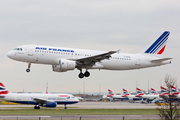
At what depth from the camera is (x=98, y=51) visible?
51406 mm

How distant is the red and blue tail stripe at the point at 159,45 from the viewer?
57938mm

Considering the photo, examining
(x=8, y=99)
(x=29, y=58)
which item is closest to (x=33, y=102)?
(x=8, y=99)

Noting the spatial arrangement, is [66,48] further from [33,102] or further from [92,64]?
[33,102]

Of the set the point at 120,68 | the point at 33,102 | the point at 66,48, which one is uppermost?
the point at 66,48

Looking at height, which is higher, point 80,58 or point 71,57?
point 71,57

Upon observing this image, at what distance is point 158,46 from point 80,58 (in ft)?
66.3

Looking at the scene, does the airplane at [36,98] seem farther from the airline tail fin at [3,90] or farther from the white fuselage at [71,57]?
the white fuselage at [71,57]

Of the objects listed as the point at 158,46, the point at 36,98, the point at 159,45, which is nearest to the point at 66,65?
the point at 158,46

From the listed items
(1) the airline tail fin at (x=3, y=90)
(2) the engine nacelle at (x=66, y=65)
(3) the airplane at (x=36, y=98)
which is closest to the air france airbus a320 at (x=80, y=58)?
(2) the engine nacelle at (x=66, y=65)

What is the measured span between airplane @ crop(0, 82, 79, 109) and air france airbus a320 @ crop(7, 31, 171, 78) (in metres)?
23.6

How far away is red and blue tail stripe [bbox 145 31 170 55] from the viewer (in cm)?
5794

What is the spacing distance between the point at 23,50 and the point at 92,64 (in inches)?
498

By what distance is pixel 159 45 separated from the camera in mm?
59312

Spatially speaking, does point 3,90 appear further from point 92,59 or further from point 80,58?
point 92,59
